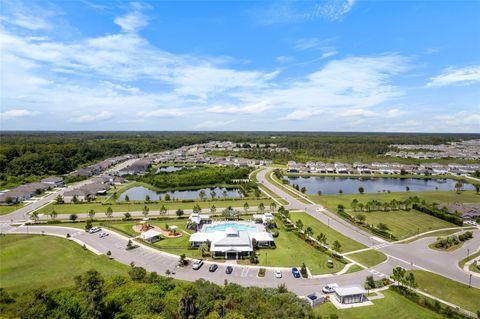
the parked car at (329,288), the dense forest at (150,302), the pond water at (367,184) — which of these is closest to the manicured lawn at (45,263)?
the dense forest at (150,302)

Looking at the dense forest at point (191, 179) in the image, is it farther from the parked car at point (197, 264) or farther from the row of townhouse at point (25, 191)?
the parked car at point (197, 264)

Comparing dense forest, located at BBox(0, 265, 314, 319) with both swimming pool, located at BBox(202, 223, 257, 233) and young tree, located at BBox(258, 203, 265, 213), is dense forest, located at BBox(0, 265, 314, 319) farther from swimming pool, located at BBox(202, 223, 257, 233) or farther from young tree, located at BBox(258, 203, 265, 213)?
young tree, located at BBox(258, 203, 265, 213)

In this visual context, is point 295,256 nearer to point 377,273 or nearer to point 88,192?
point 377,273

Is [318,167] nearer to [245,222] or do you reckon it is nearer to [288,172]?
[288,172]

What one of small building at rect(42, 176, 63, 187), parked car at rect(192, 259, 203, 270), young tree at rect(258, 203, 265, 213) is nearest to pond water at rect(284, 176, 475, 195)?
young tree at rect(258, 203, 265, 213)

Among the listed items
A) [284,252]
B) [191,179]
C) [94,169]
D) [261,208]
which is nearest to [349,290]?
[284,252]

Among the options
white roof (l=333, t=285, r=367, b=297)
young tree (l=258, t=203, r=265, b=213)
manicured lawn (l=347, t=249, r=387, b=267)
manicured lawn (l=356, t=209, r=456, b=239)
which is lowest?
manicured lawn (l=347, t=249, r=387, b=267)

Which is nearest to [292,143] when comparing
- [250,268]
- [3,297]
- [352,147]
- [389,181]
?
[352,147]
